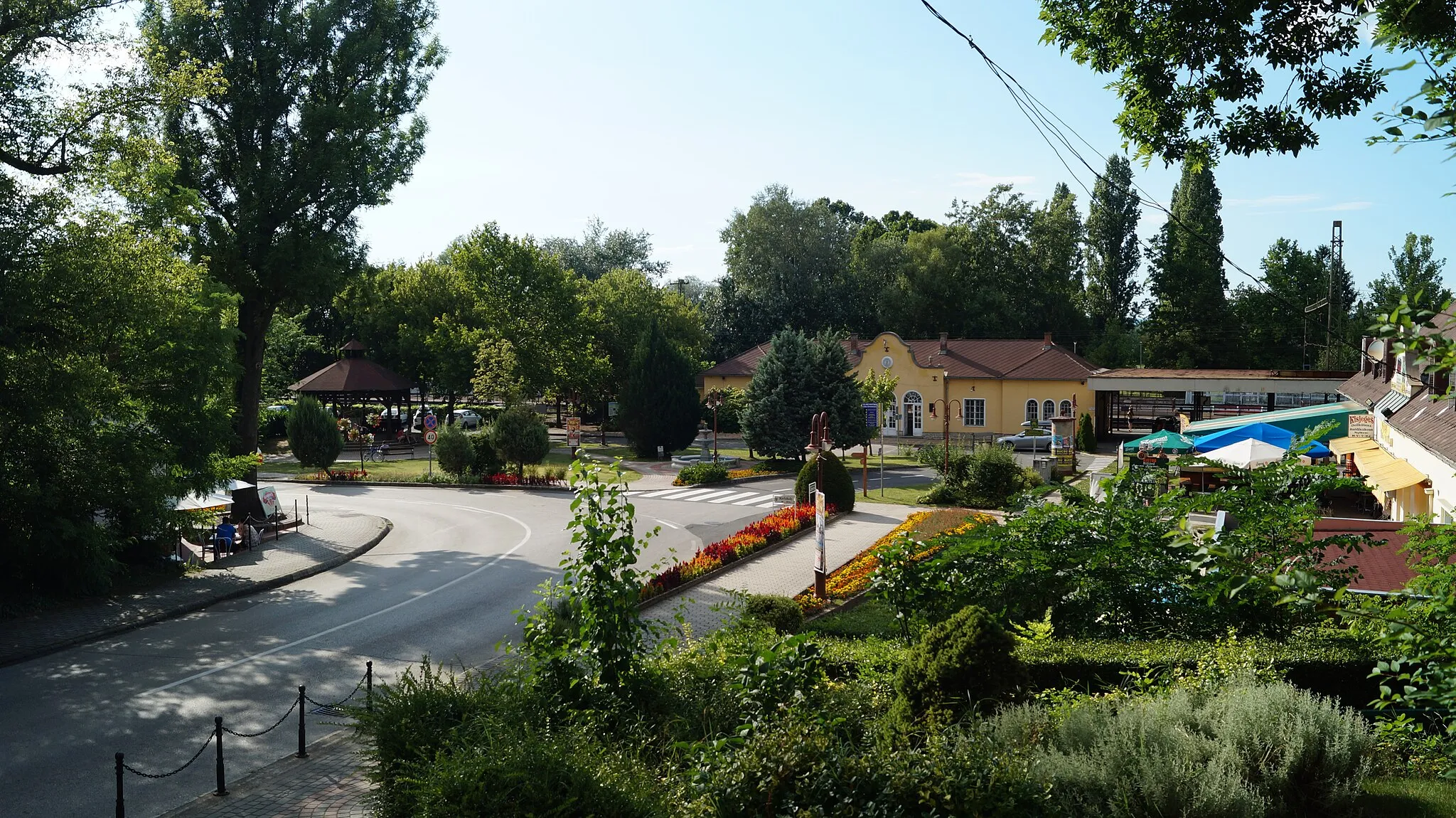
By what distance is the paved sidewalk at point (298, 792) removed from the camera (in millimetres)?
9312

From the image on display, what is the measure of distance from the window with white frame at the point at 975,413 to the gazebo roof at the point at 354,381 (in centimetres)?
2970

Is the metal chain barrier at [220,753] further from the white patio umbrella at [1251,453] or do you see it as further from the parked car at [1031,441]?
the parked car at [1031,441]

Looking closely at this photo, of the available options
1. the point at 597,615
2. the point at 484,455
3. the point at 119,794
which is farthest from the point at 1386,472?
the point at 484,455

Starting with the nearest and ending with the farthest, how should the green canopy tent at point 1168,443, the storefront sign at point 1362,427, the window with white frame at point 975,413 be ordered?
the storefront sign at point 1362,427, the green canopy tent at point 1168,443, the window with white frame at point 975,413

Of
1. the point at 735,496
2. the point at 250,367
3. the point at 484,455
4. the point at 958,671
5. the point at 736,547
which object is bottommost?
the point at 736,547

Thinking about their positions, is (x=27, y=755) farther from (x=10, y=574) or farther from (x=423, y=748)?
(x=10, y=574)

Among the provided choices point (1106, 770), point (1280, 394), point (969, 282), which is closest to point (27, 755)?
point (1106, 770)

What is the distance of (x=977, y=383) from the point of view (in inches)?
2078

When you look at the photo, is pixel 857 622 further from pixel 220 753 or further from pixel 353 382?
pixel 353 382

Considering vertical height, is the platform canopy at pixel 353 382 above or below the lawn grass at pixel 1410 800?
above

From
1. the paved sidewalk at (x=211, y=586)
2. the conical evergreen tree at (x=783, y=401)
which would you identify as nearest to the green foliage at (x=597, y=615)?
the paved sidewalk at (x=211, y=586)

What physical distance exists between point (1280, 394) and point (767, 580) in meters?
42.3

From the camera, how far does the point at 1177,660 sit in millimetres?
8719

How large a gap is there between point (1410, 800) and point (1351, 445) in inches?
860
